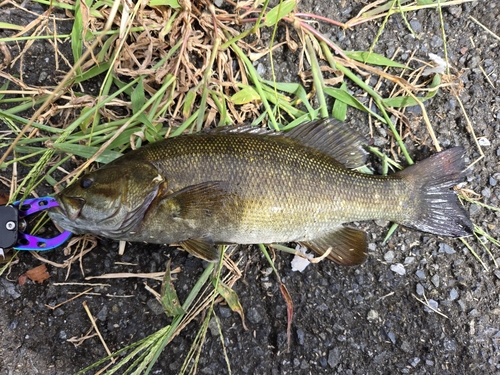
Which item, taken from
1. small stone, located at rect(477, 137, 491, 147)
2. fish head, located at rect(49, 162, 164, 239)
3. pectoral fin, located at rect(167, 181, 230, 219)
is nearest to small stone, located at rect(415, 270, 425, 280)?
small stone, located at rect(477, 137, 491, 147)

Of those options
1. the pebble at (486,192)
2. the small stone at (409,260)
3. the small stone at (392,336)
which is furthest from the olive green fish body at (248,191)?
the pebble at (486,192)

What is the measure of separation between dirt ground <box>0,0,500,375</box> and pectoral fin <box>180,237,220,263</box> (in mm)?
344

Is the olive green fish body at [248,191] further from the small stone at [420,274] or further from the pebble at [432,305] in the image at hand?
the pebble at [432,305]

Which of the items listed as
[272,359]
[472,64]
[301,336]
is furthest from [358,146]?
[272,359]

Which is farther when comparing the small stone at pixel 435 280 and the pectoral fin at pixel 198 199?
the small stone at pixel 435 280

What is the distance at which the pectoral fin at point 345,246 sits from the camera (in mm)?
2535

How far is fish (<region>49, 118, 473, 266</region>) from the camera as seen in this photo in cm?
215

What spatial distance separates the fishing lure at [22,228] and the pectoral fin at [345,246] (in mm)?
1661

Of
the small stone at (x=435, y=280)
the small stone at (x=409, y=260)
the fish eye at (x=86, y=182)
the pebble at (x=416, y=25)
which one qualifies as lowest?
the small stone at (x=435, y=280)

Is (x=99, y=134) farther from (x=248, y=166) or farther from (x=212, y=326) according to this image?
(x=212, y=326)

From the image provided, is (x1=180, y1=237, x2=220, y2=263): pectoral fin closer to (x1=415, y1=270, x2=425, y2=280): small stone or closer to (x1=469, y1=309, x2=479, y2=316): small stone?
(x1=415, y1=270, x2=425, y2=280): small stone

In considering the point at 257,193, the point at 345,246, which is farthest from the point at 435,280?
the point at 257,193

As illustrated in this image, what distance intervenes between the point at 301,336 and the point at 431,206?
125 cm

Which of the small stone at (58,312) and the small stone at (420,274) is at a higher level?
the small stone at (420,274)
